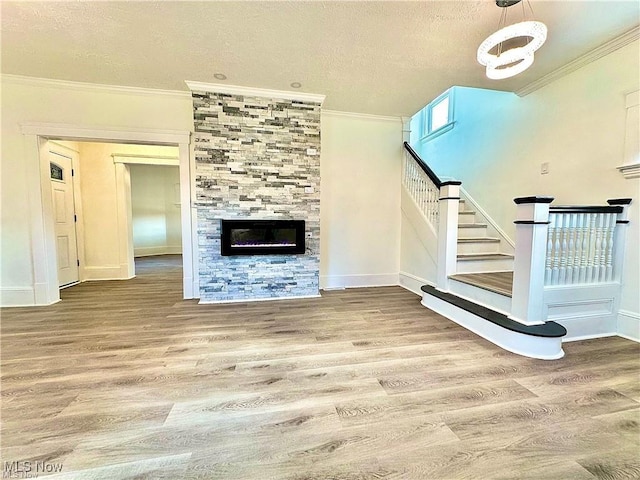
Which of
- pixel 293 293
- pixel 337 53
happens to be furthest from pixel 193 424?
Result: pixel 337 53

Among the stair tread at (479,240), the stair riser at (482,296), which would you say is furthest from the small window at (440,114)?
the stair riser at (482,296)

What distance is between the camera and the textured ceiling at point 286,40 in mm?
2078

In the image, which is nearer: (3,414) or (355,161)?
(3,414)

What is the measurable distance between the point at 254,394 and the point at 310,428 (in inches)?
17.5

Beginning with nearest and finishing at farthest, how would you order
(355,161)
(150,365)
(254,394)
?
(254,394) → (150,365) → (355,161)

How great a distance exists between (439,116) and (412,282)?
3.67 meters

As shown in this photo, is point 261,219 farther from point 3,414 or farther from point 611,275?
point 611,275

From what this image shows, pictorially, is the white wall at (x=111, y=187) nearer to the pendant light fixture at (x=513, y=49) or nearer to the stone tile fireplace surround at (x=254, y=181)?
the stone tile fireplace surround at (x=254, y=181)

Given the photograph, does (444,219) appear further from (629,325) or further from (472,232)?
(629,325)

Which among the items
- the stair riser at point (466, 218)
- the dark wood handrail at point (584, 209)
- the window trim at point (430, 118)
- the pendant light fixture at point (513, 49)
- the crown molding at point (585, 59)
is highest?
the window trim at point (430, 118)

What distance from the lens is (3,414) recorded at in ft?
4.73

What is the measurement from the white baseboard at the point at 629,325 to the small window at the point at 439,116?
3.78 meters

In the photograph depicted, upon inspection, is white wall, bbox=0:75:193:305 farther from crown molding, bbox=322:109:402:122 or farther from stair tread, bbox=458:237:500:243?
stair tread, bbox=458:237:500:243

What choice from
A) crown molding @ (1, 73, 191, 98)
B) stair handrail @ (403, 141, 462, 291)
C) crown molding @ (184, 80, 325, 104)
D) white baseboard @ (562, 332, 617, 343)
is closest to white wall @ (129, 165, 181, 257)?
crown molding @ (1, 73, 191, 98)
